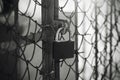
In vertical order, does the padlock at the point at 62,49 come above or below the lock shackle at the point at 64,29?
below

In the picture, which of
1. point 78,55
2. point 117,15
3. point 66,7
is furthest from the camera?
point 117,15

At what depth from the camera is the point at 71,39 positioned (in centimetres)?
129

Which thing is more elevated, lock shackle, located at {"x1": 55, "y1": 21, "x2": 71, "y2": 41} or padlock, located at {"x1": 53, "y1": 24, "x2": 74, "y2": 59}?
lock shackle, located at {"x1": 55, "y1": 21, "x2": 71, "y2": 41}

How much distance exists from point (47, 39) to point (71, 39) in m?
0.21

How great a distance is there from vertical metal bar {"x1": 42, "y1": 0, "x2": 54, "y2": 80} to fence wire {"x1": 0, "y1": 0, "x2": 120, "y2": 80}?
0.02 m

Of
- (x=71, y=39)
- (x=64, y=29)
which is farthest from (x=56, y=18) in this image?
(x=71, y=39)

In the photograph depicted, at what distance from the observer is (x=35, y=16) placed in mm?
1111

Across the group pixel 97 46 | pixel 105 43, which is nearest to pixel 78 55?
pixel 97 46

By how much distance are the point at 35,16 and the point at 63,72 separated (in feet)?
1.18

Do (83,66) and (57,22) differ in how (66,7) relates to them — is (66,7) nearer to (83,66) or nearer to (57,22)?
(57,22)

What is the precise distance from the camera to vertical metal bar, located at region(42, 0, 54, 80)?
1107 mm

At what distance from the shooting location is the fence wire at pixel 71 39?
1062 millimetres

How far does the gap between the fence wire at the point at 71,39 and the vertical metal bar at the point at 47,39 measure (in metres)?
0.02

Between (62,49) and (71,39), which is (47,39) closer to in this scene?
(62,49)
